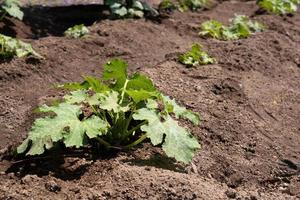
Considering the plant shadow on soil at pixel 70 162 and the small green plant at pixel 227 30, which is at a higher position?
the plant shadow on soil at pixel 70 162

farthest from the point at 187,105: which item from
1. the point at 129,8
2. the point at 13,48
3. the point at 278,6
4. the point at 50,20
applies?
the point at 278,6

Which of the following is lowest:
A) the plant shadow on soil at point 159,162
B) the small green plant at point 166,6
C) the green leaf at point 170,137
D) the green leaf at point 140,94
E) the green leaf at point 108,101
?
the small green plant at point 166,6

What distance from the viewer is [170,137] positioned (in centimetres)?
322

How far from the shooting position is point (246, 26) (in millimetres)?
6387

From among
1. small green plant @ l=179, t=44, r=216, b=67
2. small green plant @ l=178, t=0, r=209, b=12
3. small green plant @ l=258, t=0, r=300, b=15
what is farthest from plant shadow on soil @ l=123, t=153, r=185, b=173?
small green plant @ l=258, t=0, r=300, b=15

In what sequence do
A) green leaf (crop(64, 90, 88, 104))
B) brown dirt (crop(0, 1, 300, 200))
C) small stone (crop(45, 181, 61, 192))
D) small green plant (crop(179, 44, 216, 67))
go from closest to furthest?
small stone (crop(45, 181, 61, 192)) → brown dirt (crop(0, 1, 300, 200)) → green leaf (crop(64, 90, 88, 104)) → small green plant (crop(179, 44, 216, 67))

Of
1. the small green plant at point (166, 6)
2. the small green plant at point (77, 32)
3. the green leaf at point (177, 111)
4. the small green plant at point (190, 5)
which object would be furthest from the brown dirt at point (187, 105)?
the small green plant at point (190, 5)

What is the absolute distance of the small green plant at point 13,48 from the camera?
15.6ft

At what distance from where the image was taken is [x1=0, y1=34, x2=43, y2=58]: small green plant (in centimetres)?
477

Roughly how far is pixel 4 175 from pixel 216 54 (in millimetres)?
2782

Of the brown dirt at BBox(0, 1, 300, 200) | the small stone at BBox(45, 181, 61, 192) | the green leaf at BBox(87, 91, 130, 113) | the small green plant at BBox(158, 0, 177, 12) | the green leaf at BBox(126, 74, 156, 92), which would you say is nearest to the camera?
the small stone at BBox(45, 181, 61, 192)

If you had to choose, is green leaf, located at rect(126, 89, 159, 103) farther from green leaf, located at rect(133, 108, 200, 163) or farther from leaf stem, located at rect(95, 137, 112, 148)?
leaf stem, located at rect(95, 137, 112, 148)

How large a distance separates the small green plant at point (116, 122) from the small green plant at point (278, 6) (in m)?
4.41

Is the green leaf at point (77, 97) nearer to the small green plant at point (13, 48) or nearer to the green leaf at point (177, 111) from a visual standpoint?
the green leaf at point (177, 111)
